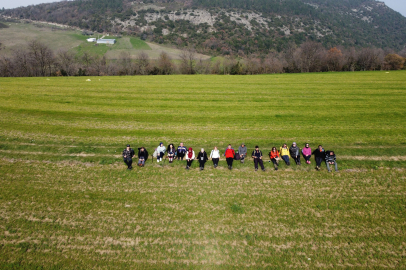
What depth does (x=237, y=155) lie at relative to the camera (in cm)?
1702

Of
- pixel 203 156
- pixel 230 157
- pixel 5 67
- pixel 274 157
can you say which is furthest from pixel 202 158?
pixel 5 67

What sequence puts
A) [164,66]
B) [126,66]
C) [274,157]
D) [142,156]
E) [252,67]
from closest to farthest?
[274,157] < [142,156] < [164,66] < [126,66] < [252,67]

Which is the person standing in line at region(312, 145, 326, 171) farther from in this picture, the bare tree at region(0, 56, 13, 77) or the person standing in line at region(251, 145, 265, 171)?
the bare tree at region(0, 56, 13, 77)

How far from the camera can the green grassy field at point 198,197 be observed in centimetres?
953

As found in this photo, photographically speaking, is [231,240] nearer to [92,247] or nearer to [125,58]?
[92,247]

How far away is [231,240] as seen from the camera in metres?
10.2

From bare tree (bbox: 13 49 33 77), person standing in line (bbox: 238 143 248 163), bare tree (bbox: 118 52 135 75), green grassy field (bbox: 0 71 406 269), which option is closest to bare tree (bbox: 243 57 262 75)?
bare tree (bbox: 118 52 135 75)

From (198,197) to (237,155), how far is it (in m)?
5.39

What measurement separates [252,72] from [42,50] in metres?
74.0

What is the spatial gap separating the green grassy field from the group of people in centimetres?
59

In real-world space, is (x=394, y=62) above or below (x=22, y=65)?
above

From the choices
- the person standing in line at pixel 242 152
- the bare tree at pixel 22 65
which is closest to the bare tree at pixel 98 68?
the bare tree at pixel 22 65

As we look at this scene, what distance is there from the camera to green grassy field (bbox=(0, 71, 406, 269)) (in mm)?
9531

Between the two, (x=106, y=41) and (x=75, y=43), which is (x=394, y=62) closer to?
(x=106, y=41)
